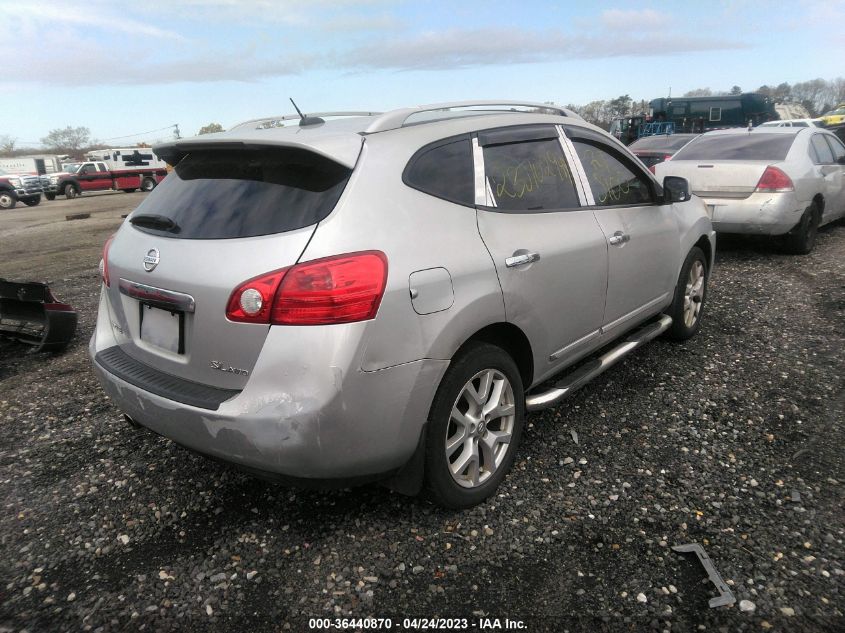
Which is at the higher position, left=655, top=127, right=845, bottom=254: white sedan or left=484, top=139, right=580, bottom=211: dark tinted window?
left=484, top=139, right=580, bottom=211: dark tinted window

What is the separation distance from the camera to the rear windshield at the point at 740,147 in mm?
7434

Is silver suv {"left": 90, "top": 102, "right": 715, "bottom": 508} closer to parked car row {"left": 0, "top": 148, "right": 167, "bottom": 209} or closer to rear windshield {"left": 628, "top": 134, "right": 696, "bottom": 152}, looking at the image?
rear windshield {"left": 628, "top": 134, "right": 696, "bottom": 152}

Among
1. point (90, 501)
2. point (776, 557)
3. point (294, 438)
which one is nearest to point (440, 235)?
point (294, 438)

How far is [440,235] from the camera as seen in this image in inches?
95.8

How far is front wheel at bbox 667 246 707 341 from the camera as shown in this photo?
441 cm

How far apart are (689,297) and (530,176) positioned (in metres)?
2.23

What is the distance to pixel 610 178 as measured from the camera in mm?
3666

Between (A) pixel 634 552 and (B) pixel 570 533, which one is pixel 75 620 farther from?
(A) pixel 634 552

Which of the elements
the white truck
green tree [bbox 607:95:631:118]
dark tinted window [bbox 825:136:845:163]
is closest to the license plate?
dark tinted window [bbox 825:136:845:163]

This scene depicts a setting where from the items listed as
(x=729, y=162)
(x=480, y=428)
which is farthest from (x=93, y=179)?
(x=480, y=428)

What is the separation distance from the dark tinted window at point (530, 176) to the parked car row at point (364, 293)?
12mm

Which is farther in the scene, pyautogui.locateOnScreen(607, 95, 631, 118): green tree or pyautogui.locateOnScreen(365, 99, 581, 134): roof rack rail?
pyautogui.locateOnScreen(607, 95, 631, 118): green tree

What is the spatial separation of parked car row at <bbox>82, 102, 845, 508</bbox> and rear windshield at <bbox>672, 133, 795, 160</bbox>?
5.18 metres

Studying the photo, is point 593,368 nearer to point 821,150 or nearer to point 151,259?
point 151,259
